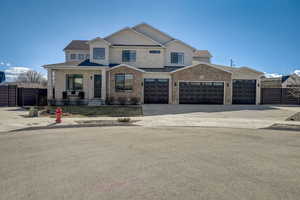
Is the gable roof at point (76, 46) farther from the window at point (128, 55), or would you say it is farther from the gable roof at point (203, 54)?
the gable roof at point (203, 54)

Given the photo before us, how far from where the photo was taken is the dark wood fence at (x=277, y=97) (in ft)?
69.0

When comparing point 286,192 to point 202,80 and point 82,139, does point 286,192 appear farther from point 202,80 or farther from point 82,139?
point 202,80

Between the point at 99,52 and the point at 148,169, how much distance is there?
19.3m

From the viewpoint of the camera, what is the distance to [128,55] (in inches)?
856

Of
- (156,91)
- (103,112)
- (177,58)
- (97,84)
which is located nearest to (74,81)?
(97,84)

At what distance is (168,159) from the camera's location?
14.6 feet

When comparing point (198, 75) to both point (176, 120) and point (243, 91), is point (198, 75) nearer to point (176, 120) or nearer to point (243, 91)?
point (243, 91)

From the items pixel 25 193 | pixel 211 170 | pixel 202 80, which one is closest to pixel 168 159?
pixel 211 170

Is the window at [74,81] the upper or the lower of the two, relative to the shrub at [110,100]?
upper

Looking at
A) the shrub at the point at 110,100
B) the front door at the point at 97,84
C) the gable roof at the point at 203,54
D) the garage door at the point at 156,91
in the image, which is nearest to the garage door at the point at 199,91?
the garage door at the point at 156,91

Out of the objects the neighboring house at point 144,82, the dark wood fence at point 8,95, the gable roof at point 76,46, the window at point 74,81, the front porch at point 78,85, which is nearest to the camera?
the dark wood fence at point 8,95

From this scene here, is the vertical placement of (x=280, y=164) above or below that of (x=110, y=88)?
below

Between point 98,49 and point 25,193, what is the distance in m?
19.9

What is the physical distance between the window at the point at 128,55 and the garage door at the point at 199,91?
262 inches
